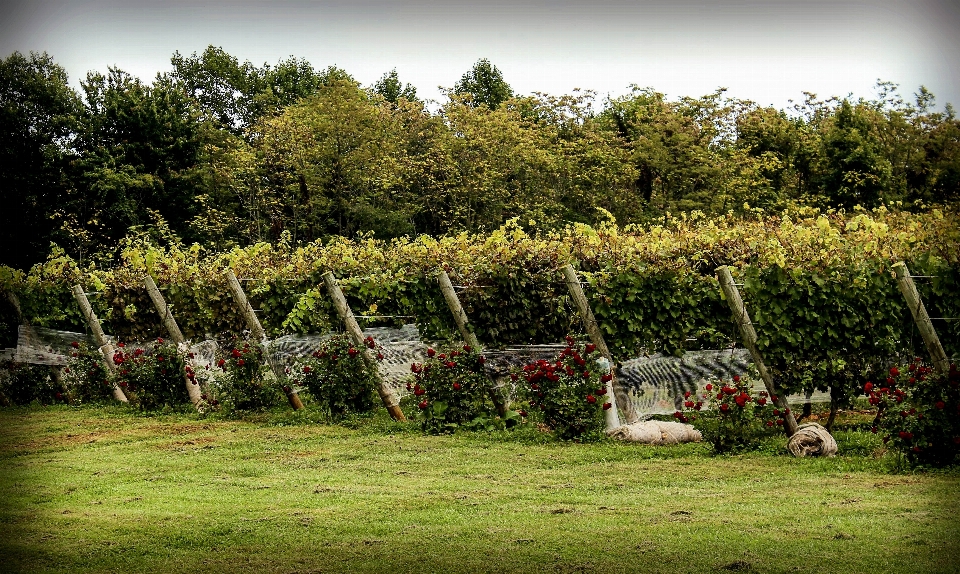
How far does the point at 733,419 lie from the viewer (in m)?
8.24

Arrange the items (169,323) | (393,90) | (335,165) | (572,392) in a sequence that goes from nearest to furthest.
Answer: (572,392), (169,323), (335,165), (393,90)

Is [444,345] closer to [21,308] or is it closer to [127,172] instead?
[21,308]

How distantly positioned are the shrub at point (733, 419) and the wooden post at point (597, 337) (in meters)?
1.16

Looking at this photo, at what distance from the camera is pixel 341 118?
3481 cm

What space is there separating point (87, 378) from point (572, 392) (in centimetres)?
857

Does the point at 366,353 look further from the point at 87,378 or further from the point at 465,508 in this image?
the point at 87,378

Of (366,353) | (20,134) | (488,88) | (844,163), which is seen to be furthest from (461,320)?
(488,88)

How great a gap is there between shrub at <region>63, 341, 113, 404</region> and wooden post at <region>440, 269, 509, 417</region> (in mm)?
6412

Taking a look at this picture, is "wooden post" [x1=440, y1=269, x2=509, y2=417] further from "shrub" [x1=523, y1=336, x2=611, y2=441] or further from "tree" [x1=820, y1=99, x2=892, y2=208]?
"tree" [x1=820, y1=99, x2=892, y2=208]

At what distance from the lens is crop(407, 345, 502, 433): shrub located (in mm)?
10156

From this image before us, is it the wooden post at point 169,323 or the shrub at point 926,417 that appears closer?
the shrub at point 926,417

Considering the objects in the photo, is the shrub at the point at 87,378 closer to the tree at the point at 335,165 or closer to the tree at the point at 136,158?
the tree at the point at 136,158

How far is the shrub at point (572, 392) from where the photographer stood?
9250 millimetres

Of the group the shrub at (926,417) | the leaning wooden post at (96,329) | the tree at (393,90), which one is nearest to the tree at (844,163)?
the shrub at (926,417)
